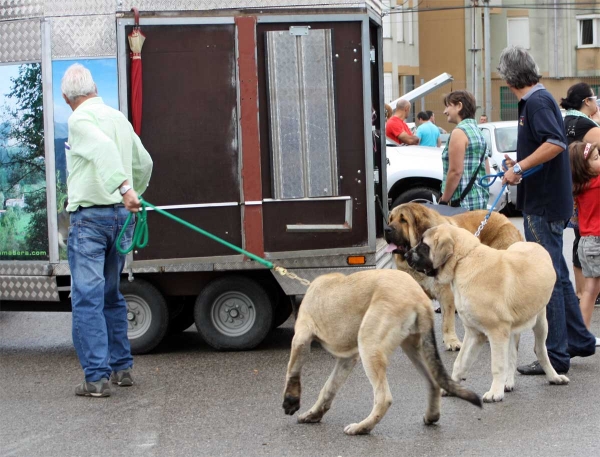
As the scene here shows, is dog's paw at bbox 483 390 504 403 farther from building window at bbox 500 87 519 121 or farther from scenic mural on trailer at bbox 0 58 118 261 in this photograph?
building window at bbox 500 87 519 121

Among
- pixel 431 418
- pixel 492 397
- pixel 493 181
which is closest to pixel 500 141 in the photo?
pixel 493 181

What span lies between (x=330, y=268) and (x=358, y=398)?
59.9 inches

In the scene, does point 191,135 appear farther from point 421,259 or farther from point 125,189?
point 421,259

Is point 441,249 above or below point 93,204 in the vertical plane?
below

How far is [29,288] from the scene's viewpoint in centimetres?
764

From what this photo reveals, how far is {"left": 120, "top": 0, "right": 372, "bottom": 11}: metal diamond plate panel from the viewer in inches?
286

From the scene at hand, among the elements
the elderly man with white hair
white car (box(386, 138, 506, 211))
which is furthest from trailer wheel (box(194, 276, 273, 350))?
white car (box(386, 138, 506, 211))

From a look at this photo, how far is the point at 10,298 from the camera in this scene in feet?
25.3

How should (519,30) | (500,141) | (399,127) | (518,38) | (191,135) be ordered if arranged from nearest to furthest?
(191,135), (399,127), (500,141), (519,30), (518,38)

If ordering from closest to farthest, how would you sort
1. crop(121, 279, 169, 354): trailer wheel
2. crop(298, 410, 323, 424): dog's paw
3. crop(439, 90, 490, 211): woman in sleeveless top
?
crop(298, 410, 323, 424): dog's paw < crop(121, 279, 169, 354): trailer wheel < crop(439, 90, 490, 211): woman in sleeveless top

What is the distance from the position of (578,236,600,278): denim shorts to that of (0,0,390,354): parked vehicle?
1.54 metres

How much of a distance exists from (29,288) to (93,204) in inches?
60.4

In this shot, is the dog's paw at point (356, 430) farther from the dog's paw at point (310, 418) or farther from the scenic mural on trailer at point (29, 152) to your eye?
the scenic mural on trailer at point (29, 152)

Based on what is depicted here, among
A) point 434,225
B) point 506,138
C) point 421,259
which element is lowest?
point 421,259
